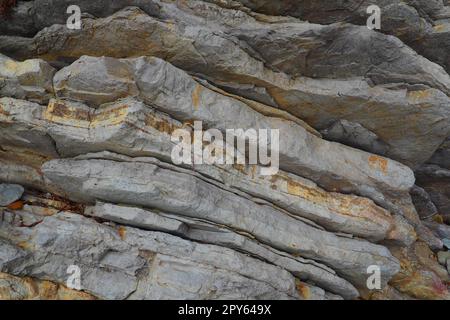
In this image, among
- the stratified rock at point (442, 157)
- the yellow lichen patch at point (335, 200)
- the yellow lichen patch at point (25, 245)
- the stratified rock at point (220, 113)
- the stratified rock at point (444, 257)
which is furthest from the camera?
→ the stratified rock at point (442, 157)

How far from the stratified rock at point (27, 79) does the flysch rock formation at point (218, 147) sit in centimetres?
6

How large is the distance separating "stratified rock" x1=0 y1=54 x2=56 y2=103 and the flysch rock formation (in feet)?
0.20

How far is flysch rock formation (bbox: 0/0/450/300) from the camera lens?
1025cm

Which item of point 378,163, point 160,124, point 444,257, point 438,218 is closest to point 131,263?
point 160,124

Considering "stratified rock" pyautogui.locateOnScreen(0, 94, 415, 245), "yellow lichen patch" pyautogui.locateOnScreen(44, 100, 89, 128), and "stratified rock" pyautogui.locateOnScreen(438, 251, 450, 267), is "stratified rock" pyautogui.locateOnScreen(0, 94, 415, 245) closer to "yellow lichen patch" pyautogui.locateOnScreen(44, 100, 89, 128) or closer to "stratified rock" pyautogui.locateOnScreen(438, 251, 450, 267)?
"yellow lichen patch" pyautogui.locateOnScreen(44, 100, 89, 128)

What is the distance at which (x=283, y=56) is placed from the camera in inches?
474

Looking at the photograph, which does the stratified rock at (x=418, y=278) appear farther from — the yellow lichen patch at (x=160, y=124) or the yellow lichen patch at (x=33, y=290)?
the yellow lichen patch at (x=33, y=290)

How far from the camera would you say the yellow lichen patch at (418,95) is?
12033mm

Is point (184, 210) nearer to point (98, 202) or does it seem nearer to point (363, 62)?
point (98, 202)

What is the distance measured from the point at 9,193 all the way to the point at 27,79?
367 centimetres

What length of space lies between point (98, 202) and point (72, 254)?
167cm

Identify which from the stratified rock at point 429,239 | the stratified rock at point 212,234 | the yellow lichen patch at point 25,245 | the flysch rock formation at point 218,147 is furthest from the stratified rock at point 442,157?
the yellow lichen patch at point 25,245

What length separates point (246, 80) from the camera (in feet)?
39.7

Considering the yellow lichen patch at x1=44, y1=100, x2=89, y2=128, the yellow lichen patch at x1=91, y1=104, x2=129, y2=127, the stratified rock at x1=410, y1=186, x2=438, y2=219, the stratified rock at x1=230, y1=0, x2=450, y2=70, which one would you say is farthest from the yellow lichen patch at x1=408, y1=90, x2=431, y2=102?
the yellow lichen patch at x1=44, y1=100, x2=89, y2=128
